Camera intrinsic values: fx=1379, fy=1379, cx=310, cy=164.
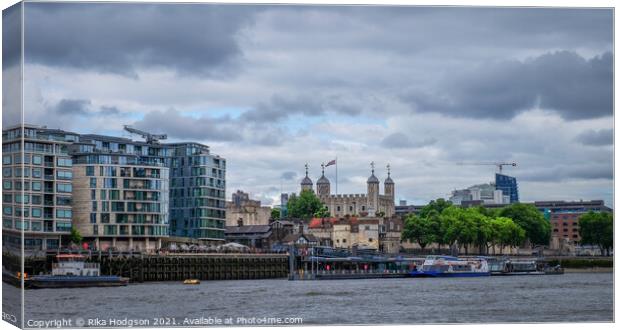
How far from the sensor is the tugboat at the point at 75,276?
5312 centimetres

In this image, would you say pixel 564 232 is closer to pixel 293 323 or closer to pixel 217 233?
pixel 217 233

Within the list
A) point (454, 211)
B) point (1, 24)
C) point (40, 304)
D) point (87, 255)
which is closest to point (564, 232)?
point (454, 211)

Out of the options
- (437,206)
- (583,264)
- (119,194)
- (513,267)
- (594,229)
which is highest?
(437,206)

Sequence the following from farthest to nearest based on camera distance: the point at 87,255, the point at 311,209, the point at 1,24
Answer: the point at 311,209 → the point at 87,255 → the point at 1,24

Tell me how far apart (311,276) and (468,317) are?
39.6 m

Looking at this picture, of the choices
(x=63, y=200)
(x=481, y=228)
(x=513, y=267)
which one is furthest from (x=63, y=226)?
(x=481, y=228)

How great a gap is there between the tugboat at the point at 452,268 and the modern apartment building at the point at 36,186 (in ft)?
75.2

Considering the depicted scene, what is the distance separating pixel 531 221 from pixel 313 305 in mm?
61745

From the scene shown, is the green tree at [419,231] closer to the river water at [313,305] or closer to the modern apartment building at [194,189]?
the modern apartment building at [194,189]

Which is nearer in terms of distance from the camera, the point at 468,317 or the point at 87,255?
the point at 468,317

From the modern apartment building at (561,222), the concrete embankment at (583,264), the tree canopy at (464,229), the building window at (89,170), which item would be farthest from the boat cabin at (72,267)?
the tree canopy at (464,229)

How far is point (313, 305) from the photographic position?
42.4 metres

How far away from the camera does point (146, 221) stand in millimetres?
73750

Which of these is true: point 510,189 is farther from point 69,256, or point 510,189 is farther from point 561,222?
point 69,256
